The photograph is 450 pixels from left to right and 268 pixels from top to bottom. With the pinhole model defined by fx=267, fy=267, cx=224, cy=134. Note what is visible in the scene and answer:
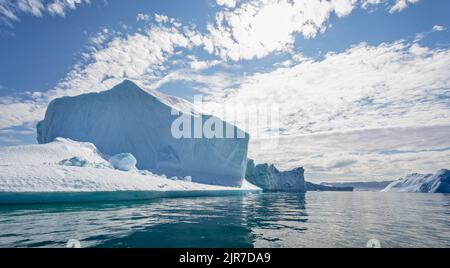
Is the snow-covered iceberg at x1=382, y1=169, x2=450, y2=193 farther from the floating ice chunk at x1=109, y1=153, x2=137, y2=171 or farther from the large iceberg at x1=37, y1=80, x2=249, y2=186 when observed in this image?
the floating ice chunk at x1=109, y1=153, x2=137, y2=171

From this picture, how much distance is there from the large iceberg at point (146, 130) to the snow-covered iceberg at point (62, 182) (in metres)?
12.5

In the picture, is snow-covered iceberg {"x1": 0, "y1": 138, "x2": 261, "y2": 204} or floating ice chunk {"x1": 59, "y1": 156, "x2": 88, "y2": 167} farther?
floating ice chunk {"x1": 59, "y1": 156, "x2": 88, "y2": 167}

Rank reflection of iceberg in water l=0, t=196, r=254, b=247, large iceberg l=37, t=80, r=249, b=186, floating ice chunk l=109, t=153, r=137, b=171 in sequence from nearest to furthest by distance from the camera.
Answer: reflection of iceberg in water l=0, t=196, r=254, b=247
floating ice chunk l=109, t=153, r=137, b=171
large iceberg l=37, t=80, r=249, b=186

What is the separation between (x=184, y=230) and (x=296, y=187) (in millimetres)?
86363

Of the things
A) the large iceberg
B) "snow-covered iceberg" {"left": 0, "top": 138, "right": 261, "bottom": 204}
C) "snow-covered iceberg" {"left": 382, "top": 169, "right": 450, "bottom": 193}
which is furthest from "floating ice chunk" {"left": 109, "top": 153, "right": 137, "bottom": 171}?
"snow-covered iceberg" {"left": 382, "top": 169, "right": 450, "bottom": 193}

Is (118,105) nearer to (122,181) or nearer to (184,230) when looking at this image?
(122,181)

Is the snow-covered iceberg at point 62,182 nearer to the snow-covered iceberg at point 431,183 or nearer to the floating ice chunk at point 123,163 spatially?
the floating ice chunk at point 123,163

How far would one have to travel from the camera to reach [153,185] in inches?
848

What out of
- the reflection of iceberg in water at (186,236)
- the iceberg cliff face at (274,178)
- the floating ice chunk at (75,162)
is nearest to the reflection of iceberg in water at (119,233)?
the reflection of iceberg in water at (186,236)

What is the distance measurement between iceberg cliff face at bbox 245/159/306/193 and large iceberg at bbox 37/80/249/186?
28.0 metres

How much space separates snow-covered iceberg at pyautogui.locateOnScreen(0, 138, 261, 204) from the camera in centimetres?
1425

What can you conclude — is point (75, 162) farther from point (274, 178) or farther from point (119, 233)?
point (274, 178)

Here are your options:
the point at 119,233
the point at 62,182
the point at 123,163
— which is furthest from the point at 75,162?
the point at 119,233
